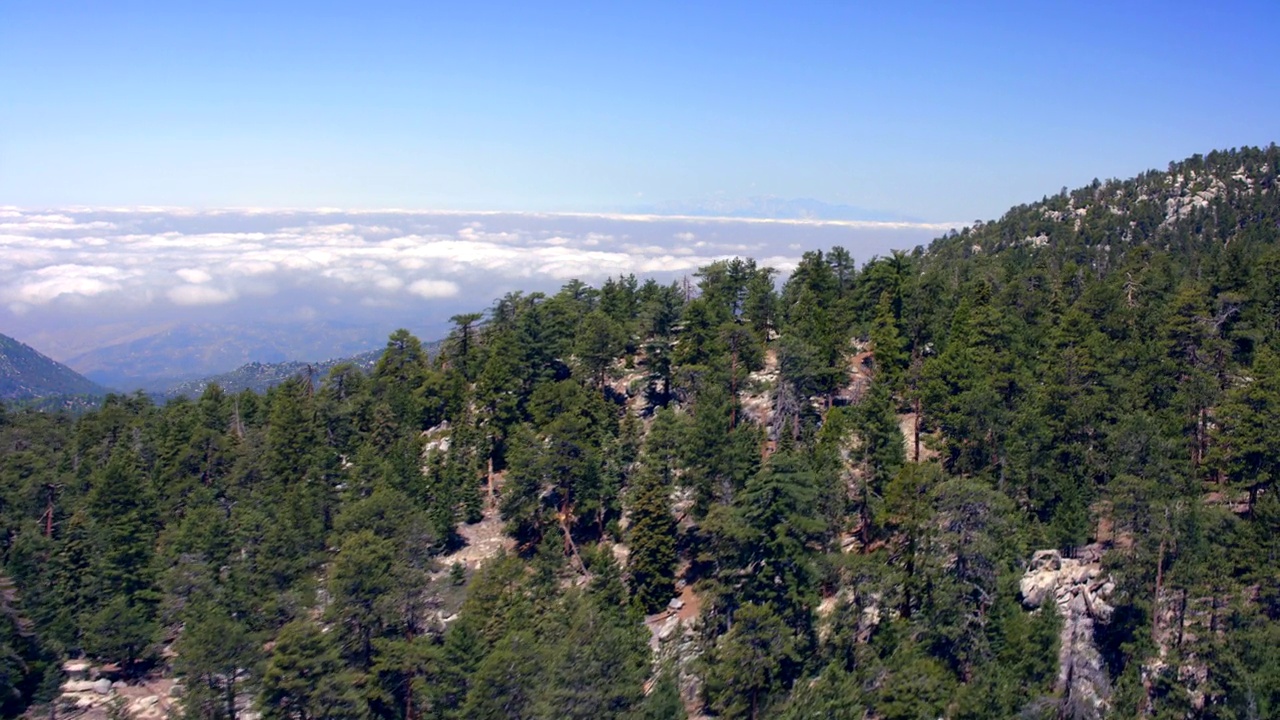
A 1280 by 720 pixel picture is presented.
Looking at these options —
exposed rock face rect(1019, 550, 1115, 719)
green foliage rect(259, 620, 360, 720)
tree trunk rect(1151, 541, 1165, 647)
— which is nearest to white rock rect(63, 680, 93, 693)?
green foliage rect(259, 620, 360, 720)

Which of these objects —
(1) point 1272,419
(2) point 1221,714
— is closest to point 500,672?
(2) point 1221,714

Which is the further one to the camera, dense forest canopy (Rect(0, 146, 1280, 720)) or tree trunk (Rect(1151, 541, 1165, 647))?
tree trunk (Rect(1151, 541, 1165, 647))

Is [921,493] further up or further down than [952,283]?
further down

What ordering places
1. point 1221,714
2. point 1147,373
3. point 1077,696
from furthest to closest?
point 1147,373 < point 1077,696 < point 1221,714

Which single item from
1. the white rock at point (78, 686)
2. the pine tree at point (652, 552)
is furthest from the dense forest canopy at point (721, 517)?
the white rock at point (78, 686)

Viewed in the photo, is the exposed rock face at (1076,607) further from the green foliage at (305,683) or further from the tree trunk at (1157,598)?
the green foliage at (305,683)

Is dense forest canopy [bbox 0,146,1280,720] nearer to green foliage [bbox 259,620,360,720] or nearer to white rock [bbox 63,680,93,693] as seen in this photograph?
green foliage [bbox 259,620,360,720]

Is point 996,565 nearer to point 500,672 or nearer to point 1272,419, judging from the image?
point 1272,419
